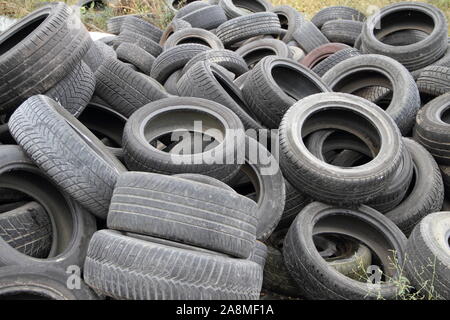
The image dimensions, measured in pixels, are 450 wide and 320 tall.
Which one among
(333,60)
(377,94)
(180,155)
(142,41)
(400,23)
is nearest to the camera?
(180,155)

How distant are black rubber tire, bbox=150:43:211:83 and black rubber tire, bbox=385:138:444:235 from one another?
3.14m

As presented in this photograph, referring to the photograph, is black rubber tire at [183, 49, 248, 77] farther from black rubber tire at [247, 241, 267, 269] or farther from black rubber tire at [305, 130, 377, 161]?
black rubber tire at [247, 241, 267, 269]

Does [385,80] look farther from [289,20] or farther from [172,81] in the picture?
[289,20]

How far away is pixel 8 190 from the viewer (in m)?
4.28

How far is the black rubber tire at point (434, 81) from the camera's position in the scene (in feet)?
20.3

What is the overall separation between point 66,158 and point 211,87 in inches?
81.2

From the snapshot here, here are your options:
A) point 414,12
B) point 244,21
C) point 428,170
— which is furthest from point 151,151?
point 414,12

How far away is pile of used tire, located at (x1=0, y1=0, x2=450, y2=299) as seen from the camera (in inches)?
129

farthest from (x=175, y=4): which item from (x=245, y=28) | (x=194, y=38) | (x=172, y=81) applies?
(x=172, y=81)

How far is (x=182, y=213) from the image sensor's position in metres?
3.27

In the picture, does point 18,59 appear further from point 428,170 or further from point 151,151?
point 428,170

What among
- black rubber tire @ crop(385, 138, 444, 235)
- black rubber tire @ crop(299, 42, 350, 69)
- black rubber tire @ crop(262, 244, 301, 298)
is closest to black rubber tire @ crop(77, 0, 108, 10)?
black rubber tire @ crop(299, 42, 350, 69)

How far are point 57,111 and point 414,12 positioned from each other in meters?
5.96

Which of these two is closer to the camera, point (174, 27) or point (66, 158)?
point (66, 158)
